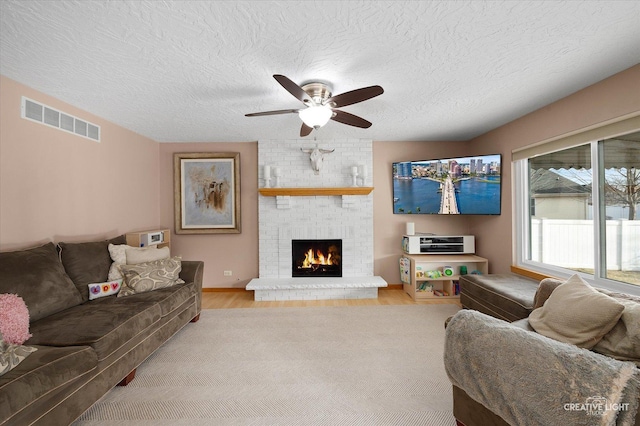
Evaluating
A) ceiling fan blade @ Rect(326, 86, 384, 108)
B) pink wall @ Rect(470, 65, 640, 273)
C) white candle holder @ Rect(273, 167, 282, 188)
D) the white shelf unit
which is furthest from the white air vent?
pink wall @ Rect(470, 65, 640, 273)

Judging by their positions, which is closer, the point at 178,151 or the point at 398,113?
the point at 398,113

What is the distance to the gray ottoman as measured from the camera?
2.29 meters

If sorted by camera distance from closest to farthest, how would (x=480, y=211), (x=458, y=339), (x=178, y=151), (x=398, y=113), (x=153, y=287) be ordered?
(x=458, y=339), (x=153, y=287), (x=398, y=113), (x=480, y=211), (x=178, y=151)

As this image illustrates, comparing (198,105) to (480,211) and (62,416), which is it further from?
(480,211)

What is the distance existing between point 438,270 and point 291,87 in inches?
123

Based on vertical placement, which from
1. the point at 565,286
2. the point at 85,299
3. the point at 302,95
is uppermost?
the point at 302,95

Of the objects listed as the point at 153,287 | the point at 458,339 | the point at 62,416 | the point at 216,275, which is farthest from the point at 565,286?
the point at 216,275

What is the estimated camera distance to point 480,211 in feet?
11.7

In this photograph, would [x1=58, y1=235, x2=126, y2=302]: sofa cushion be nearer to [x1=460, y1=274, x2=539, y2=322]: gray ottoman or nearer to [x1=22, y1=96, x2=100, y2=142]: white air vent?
[x1=22, y1=96, x2=100, y2=142]: white air vent

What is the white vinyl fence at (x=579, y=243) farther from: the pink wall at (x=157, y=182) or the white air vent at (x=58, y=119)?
the white air vent at (x=58, y=119)

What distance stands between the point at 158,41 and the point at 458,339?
8.05 ft

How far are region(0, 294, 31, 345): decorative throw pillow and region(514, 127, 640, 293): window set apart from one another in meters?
4.26

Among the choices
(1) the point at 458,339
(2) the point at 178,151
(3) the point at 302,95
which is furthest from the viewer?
(2) the point at 178,151

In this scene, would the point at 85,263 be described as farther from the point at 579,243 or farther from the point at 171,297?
the point at 579,243
